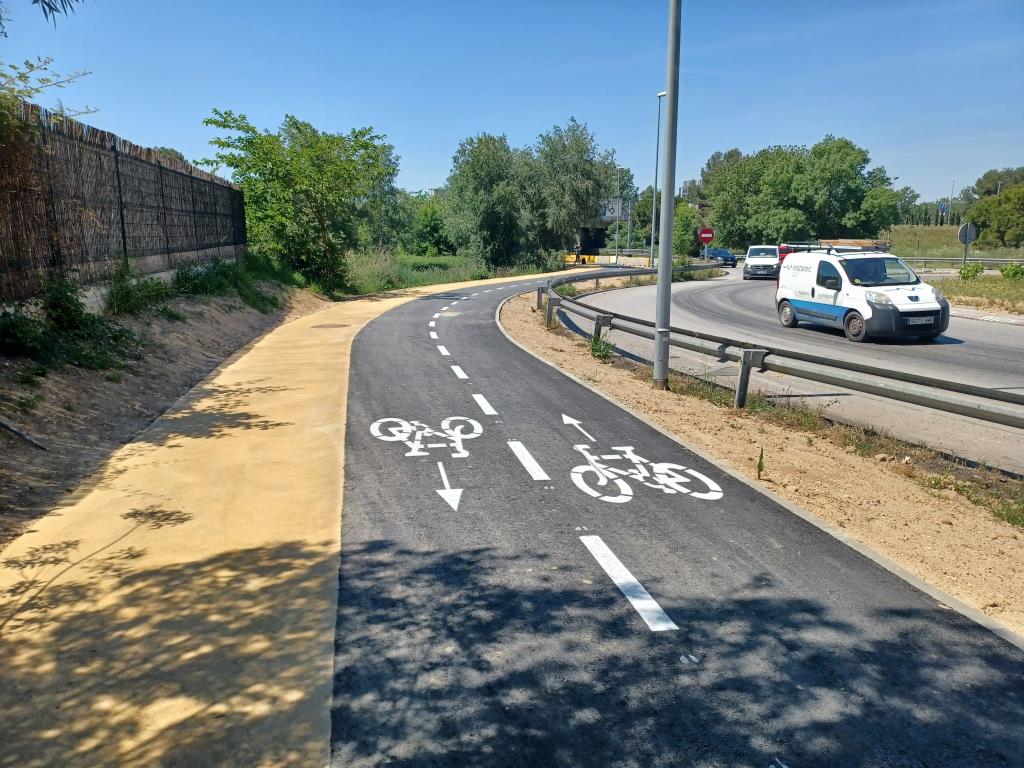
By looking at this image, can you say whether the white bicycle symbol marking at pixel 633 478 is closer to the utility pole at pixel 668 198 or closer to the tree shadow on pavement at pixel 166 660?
the tree shadow on pavement at pixel 166 660

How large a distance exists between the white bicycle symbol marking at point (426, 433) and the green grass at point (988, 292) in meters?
22.1

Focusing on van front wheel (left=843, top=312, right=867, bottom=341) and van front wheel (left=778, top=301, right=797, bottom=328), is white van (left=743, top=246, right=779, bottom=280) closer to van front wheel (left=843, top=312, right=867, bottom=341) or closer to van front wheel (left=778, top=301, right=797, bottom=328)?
van front wheel (left=778, top=301, right=797, bottom=328)

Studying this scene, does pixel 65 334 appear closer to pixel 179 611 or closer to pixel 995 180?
pixel 179 611

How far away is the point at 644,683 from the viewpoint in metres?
3.69

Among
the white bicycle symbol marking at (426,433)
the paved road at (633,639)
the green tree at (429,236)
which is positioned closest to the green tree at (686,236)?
the green tree at (429,236)

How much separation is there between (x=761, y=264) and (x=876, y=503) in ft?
134

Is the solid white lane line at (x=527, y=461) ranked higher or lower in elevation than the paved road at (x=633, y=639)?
higher

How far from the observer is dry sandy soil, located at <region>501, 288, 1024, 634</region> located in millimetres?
4980

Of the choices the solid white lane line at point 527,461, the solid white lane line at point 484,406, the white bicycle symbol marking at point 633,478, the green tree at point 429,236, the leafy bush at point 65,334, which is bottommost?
the white bicycle symbol marking at point 633,478

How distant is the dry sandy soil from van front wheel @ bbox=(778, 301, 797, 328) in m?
10.8

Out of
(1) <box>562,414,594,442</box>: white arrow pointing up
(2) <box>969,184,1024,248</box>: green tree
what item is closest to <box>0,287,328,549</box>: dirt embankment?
(1) <box>562,414,594,442</box>: white arrow pointing up

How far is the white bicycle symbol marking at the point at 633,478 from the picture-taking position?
21.7 feet

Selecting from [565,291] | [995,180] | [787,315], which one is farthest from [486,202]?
[995,180]

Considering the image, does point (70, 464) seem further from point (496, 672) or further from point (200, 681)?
point (496, 672)
